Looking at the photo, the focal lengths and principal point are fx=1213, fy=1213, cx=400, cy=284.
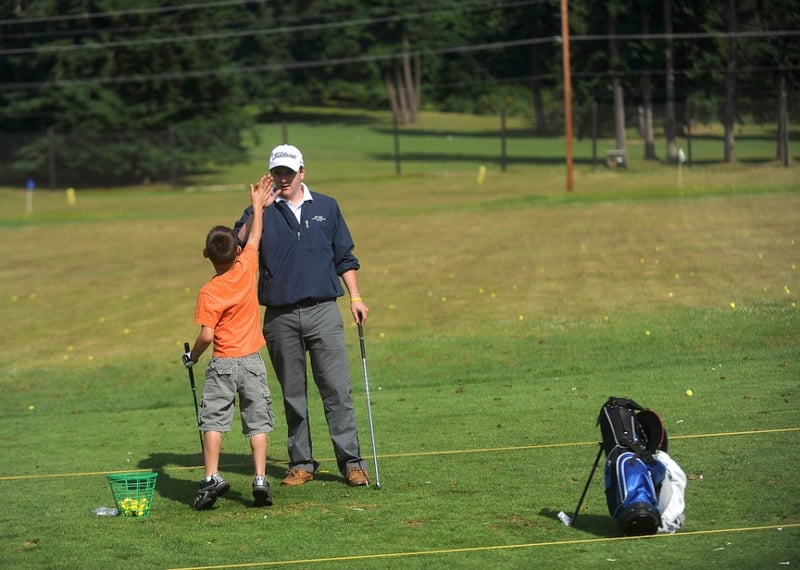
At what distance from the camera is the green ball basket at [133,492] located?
7.93 metres

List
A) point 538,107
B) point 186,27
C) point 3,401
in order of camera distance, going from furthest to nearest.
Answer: point 538,107 → point 186,27 → point 3,401

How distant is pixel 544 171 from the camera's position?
2046 inches

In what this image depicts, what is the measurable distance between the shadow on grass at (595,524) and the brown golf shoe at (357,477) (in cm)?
154

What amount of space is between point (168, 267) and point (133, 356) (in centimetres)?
864

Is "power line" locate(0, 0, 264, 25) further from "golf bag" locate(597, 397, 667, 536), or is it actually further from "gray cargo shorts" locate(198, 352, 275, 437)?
"golf bag" locate(597, 397, 667, 536)

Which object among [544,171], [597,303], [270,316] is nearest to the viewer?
[270,316]

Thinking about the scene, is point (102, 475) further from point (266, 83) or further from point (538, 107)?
point (266, 83)

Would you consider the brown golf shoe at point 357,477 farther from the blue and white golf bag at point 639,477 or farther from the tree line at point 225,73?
the tree line at point 225,73

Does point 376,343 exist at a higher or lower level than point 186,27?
lower

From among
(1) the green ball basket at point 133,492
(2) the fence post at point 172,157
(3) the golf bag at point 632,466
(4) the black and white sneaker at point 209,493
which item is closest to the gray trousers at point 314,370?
(4) the black and white sneaker at point 209,493

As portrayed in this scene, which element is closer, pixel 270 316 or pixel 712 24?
pixel 270 316

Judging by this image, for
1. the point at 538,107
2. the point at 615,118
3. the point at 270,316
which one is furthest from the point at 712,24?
the point at 270,316

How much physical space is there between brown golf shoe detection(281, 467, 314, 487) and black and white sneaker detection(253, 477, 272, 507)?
69 cm

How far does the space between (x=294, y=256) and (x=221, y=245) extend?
2.31ft
